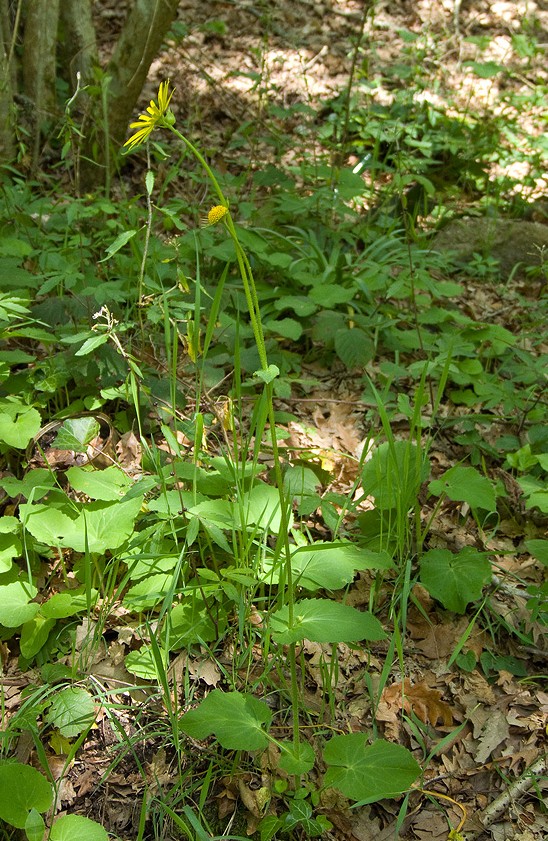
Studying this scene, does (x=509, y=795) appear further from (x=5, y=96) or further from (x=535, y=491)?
(x=5, y=96)

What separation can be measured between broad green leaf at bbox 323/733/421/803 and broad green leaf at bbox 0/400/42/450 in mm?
1253

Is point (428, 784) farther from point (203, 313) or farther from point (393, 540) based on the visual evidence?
point (203, 313)

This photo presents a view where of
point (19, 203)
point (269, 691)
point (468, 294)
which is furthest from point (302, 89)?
point (269, 691)

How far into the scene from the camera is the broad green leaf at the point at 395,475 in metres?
2.11

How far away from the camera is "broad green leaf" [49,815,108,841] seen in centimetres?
150

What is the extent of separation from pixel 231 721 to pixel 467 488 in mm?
1053

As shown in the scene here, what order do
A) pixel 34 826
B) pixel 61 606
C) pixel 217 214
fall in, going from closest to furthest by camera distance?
pixel 217 214
pixel 34 826
pixel 61 606

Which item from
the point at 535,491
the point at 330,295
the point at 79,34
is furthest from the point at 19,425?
the point at 79,34

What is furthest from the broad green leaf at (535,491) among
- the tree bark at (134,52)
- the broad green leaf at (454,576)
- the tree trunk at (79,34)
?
the tree trunk at (79,34)

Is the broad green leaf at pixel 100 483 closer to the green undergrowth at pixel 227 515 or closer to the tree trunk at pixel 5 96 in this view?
the green undergrowth at pixel 227 515

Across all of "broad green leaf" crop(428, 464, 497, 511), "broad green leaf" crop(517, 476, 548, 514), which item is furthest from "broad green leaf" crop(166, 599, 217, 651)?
"broad green leaf" crop(517, 476, 548, 514)

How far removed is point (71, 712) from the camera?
1812mm

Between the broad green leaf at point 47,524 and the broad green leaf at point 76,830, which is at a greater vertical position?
the broad green leaf at point 47,524

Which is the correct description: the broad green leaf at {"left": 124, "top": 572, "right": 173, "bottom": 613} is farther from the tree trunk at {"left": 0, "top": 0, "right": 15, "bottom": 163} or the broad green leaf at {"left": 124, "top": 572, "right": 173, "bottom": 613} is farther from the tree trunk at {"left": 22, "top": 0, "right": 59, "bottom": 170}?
the tree trunk at {"left": 22, "top": 0, "right": 59, "bottom": 170}
